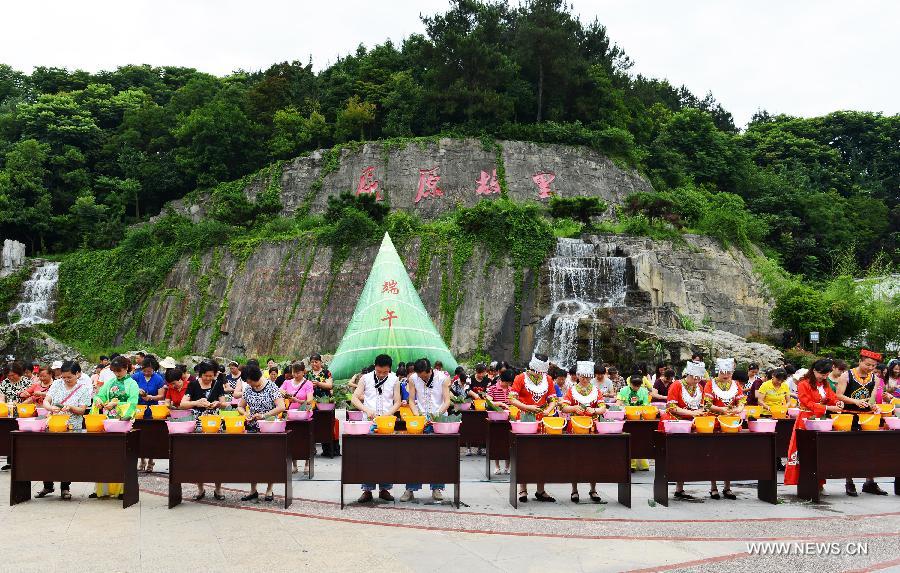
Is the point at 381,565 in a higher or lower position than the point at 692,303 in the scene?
lower

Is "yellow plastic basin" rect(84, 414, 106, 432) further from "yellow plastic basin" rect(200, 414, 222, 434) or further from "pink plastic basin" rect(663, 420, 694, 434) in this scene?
"pink plastic basin" rect(663, 420, 694, 434)

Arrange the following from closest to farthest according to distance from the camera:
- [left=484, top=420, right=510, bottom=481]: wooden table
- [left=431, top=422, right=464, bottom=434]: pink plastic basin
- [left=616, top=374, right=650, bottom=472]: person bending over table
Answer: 1. [left=431, top=422, right=464, bottom=434]: pink plastic basin
2. [left=484, top=420, right=510, bottom=481]: wooden table
3. [left=616, top=374, right=650, bottom=472]: person bending over table

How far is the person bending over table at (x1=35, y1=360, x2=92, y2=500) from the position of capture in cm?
926

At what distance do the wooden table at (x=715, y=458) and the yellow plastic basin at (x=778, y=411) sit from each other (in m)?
2.20

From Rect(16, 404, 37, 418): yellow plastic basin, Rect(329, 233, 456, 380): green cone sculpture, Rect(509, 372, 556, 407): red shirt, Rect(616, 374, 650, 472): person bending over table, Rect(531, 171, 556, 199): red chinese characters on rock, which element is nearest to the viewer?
Rect(509, 372, 556, 407): red shirt

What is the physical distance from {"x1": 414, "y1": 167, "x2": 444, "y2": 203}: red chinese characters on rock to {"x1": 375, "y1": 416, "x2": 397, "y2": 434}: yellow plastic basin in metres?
29.4

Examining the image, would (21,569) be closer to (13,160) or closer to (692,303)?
(692,303)

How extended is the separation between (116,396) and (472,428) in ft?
20.3

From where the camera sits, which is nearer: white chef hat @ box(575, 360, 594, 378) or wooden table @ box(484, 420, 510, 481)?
white chef hat @ box(575, 360, 594, 378)

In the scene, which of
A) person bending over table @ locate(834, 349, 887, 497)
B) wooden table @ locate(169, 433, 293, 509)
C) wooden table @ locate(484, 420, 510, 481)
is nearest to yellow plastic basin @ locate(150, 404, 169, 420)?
wooden table @ locate(169, 433, 293, 509)

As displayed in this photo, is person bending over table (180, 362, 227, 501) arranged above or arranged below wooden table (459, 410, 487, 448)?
above

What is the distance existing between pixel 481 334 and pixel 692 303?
8.82 meters

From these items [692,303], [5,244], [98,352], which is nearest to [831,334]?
[692,303]

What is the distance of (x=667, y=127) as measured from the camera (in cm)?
4588
